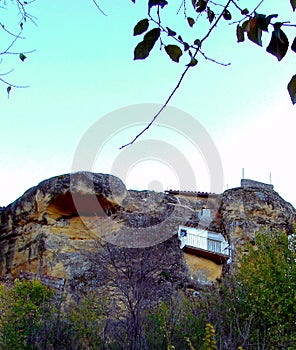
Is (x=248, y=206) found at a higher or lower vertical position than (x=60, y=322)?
higher

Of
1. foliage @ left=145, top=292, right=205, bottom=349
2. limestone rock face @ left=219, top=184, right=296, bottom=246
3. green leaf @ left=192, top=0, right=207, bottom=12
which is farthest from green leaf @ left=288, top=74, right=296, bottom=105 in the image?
limestone rock face @ left=219, top=184, right=296, bottom=246

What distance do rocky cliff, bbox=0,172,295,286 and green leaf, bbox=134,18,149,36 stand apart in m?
9.50

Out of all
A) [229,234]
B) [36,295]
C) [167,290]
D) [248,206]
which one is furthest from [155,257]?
[36,295]

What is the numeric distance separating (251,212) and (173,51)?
10.5 meters

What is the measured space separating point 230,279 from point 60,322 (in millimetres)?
2700

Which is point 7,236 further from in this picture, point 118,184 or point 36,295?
point 36,295

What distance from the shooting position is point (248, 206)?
11.8m

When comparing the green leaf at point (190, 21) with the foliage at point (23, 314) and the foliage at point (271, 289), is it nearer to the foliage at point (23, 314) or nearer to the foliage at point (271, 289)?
the foliage at point (271, 289)

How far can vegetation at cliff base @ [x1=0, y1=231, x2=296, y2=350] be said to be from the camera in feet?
20.1

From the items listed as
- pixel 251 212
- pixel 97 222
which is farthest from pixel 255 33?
pixel 97 222

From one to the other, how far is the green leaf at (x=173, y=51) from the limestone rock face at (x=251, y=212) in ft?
32.6

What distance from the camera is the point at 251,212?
11.7 m

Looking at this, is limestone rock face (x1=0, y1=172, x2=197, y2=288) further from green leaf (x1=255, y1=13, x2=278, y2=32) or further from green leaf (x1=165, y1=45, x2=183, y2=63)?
green leaf (x1=255, y1=13, x2=278, y2=32)

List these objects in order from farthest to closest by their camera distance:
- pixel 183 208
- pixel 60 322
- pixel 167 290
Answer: pixel 183 208
pixel 167 290
pixel 60 322
